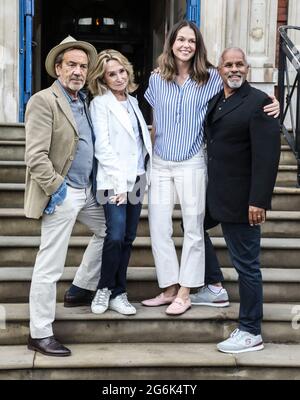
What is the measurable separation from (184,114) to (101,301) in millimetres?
1266

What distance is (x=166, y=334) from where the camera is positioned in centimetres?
352

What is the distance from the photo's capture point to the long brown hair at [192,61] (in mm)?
3527

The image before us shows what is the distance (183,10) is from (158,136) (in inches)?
141

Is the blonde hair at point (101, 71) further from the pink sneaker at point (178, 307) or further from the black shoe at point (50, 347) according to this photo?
the black shoe at point (50, 347)

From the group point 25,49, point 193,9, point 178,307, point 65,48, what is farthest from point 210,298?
point 25,49

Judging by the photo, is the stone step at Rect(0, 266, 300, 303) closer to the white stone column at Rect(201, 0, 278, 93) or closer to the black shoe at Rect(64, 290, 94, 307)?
the black shoe at Rect(64, 290, 94, 307)

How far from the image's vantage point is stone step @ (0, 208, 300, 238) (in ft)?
14.4

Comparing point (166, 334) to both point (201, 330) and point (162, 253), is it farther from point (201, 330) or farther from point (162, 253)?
point (162, 253)

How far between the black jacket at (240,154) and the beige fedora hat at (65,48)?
2.53 ft

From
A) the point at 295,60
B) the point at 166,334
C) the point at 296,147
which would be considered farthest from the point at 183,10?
the point at 166,334

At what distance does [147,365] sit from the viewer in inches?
126

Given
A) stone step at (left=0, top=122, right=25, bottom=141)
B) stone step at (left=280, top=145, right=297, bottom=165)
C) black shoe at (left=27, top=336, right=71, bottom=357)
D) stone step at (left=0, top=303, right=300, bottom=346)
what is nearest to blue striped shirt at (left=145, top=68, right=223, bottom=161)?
stone step at (left=0, top=303, right=300, bottom=346)

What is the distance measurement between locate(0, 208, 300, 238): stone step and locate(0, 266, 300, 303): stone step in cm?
48

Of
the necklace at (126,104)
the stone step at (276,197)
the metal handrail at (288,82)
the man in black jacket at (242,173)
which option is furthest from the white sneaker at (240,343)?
the metal handrail at (288,82)
